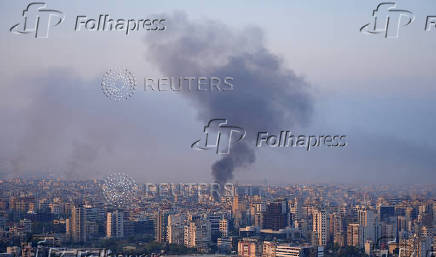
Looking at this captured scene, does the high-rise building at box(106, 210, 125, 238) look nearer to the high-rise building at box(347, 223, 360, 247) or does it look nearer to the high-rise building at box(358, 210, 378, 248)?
the high-rise building at box(347, 223, 360, 247)

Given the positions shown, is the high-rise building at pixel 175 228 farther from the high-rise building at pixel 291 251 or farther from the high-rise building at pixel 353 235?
the high-rise building at pixel 353 235

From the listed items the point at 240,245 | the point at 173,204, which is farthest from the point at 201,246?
the point at 173,204

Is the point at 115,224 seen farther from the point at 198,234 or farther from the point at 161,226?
the point at 198,234

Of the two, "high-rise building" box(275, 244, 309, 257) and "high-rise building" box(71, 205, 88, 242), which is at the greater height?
"high-rise building" box(71, 205, 88, 242)

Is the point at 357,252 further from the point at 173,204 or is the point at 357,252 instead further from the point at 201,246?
the point at 173,204

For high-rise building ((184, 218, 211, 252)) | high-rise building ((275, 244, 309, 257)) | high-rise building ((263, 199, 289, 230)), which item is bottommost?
high-rise building ((275, 244, 309, 257))

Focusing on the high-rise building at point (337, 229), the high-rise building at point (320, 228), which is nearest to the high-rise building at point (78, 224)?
the high-rise building at point (320, 228)

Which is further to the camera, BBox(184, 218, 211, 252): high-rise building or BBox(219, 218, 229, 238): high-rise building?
BBox(219, 218, 229, 238): high-rise building

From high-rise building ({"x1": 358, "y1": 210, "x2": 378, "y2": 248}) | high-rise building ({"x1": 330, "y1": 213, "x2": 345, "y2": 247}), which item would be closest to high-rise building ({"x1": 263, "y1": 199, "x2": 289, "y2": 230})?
high-rise building ({"x1": 330, "y1": 213, "x2": 345, "y2": 247})
